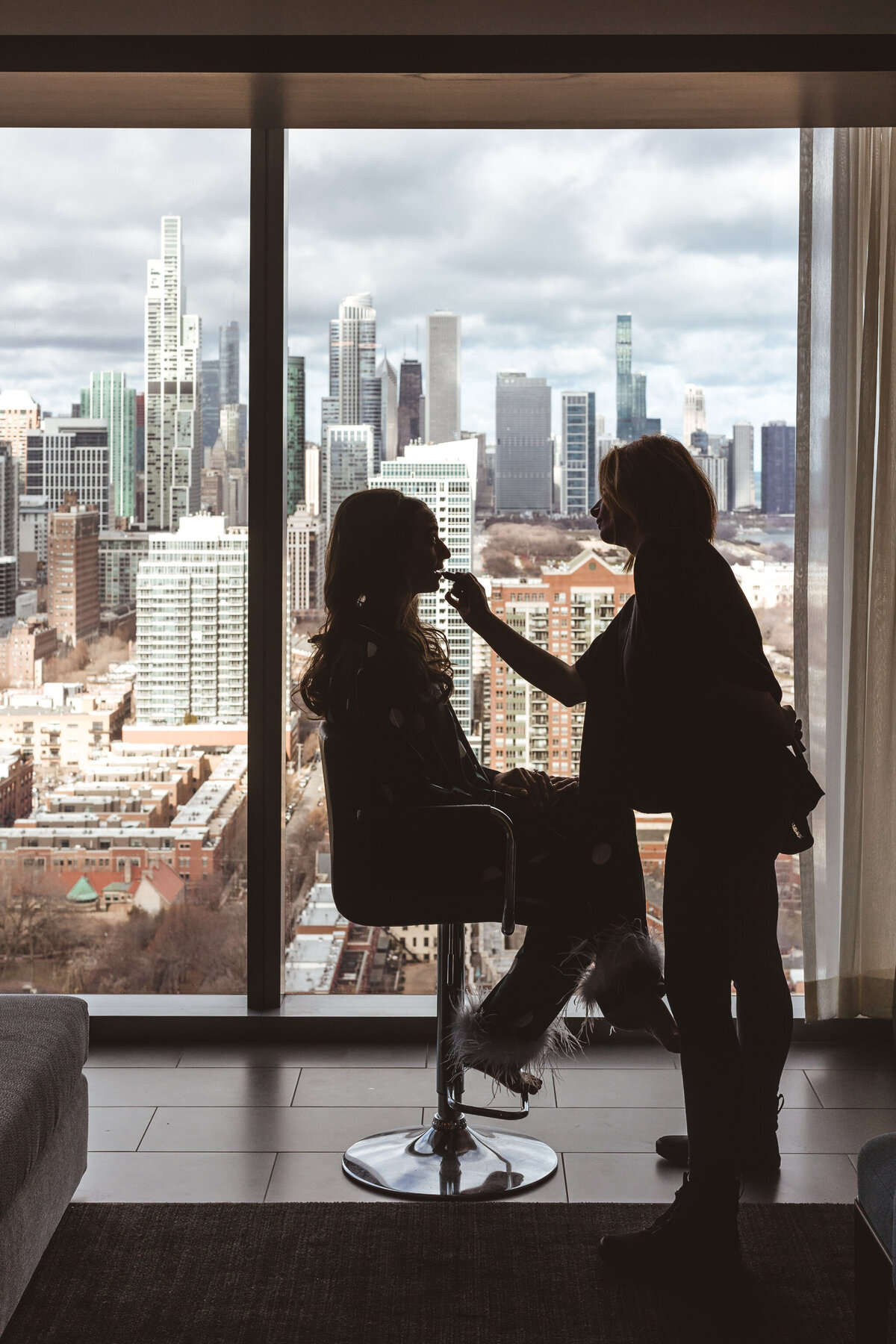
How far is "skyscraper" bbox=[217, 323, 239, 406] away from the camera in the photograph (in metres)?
3.42

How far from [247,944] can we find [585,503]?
1627mm

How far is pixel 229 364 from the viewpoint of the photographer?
3426 mm

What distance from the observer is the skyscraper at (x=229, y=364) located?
3.42 metres

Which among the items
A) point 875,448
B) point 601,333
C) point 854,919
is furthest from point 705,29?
point 854,919

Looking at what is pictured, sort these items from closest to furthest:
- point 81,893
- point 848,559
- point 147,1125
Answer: point 147,1125, point 848,559, point 81,893

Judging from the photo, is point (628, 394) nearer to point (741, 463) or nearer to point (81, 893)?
point (741, 463)

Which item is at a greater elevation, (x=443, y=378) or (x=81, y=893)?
(x=443, y=378)

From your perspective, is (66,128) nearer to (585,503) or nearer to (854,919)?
(585,503)

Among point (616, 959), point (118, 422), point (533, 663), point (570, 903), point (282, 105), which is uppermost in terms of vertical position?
point (282, 105)

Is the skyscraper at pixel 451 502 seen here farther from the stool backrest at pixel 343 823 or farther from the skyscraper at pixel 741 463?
the stool backrest at pixel 343 823

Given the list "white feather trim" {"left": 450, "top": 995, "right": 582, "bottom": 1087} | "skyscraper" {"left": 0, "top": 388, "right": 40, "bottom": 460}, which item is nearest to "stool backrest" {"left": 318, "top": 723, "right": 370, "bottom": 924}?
"white feather trim" {"left": 450, "top": 995, "right": 582, "bottom": 1087}

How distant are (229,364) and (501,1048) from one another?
207cm

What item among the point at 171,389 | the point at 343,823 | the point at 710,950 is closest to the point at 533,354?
the point at 171,389

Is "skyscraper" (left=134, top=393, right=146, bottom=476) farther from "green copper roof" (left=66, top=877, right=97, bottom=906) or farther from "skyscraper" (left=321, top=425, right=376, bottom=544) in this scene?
"green copper roof" (left=66, top=877, right=97, bottom=906)
